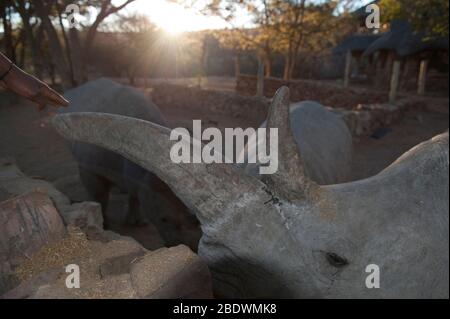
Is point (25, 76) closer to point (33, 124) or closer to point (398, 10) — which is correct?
point (33, 124)

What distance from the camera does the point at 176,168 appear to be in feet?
5.24

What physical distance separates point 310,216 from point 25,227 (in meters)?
1.35

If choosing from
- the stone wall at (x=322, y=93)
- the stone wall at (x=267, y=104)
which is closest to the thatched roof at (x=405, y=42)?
the stone wall at (x=267, y=104)

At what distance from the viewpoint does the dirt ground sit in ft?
19.9

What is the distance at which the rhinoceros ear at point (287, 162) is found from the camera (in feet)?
5.21

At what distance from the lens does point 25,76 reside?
2143 mm

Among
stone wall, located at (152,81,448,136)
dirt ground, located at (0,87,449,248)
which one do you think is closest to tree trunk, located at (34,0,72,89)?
dirt ground, located at (0,87,449,248)

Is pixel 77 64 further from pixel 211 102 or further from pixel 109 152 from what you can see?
pixel 211 102

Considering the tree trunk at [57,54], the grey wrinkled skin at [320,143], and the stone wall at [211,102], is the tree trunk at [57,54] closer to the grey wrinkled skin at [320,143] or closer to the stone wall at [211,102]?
the stone wall at [211,102]

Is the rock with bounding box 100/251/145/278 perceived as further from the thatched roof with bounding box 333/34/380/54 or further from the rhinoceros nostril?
the thatched roof with bounding box 333/34/380/54

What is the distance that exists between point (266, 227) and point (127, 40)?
2489cm

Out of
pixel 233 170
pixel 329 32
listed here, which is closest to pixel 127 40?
pixel 329 32

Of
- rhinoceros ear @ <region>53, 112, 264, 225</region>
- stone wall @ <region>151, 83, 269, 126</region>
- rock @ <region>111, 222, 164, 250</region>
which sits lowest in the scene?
rock @ <region>111, 222, 164, 250</region>
